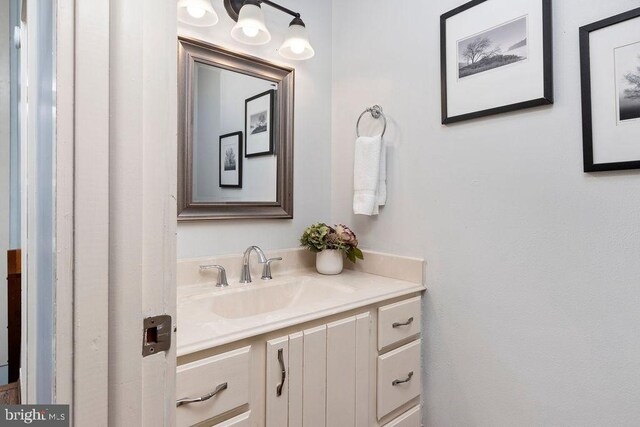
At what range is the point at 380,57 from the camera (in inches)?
63.6

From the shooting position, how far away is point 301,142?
5.65ft

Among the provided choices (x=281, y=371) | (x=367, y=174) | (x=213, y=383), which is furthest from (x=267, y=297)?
(x=367, y=174)

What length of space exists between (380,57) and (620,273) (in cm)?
123

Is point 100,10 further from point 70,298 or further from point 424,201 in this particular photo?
point 424,201

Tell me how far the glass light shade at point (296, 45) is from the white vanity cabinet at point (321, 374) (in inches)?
44.8

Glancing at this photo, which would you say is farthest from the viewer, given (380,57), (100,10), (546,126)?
(380,57)

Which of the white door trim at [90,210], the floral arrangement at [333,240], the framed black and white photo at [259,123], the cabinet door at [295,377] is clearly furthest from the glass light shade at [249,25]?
the cabinet door at [295,377]

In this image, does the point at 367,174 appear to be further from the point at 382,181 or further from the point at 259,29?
the point at 259,29

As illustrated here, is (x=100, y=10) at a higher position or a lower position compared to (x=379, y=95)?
lower

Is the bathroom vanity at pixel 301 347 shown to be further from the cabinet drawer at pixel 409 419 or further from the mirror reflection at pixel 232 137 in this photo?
the mirror reflection at pixel 232 137

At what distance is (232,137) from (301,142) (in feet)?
1.19

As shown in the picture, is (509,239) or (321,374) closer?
(321,374)

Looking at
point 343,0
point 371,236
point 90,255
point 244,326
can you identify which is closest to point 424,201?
point 371,236

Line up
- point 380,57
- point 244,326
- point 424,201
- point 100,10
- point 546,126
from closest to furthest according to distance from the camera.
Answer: point 100,10 < point 244,326 < point 546,126 < point 424,201 < point 380,57
